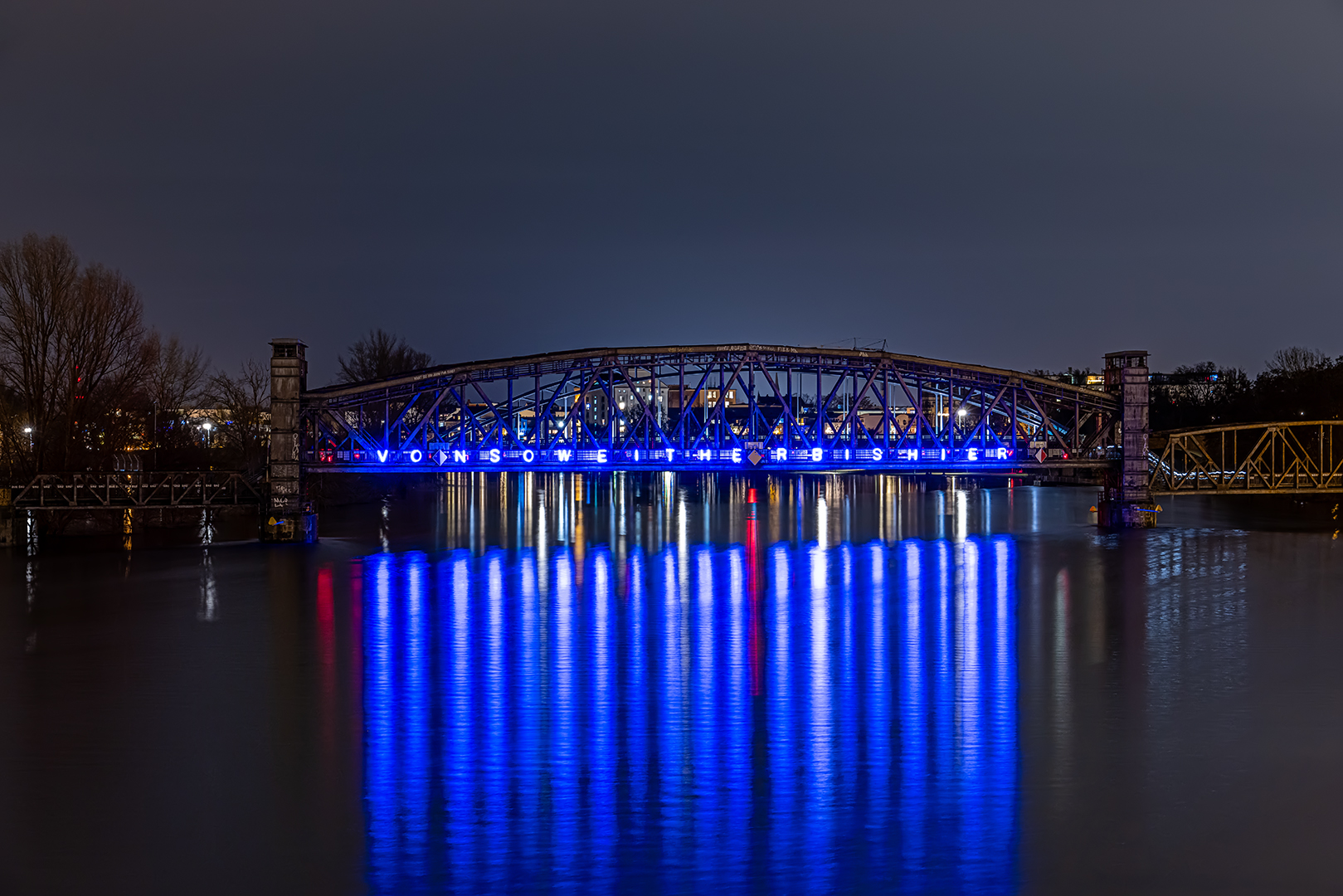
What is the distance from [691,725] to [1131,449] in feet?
134

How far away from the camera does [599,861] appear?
14234 mm

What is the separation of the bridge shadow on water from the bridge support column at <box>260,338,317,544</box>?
7334mm

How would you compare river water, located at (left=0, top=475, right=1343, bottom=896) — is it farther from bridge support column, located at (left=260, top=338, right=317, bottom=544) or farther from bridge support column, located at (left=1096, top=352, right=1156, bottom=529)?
bridge support column, located at (left=1096, top=352, right=1156, bottom=529)

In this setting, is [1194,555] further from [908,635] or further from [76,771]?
[76,771]

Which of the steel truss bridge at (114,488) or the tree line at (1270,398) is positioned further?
the tree line at (1270,398)

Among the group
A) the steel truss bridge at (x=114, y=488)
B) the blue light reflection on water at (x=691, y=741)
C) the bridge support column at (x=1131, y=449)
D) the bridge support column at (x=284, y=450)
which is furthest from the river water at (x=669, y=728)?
the bridge support column at (x=1131, y=449)

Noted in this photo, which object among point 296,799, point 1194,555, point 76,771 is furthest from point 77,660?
point 1194,555

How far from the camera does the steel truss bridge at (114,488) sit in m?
46.7

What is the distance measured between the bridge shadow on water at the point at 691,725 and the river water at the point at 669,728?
79 millimetres

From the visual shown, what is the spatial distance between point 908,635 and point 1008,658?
353 cm

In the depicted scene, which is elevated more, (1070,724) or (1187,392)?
(1187,392)

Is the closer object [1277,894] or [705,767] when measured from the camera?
[1277,894]

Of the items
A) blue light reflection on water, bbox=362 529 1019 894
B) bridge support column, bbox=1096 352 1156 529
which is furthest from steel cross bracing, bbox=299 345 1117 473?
blue light reflection on water, bbox=362 529 1019 894

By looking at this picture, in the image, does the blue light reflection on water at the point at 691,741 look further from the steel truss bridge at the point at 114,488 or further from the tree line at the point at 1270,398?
the tree line at the point at 1270,398
